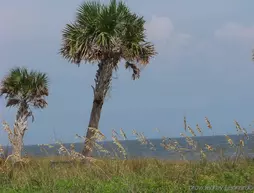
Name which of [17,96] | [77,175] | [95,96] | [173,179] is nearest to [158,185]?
[173,179]

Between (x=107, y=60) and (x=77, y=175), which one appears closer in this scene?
(x=77, y=175)

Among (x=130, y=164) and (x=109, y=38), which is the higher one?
(x=109, y=38)

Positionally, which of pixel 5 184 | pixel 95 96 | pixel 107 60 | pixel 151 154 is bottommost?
pixel 5 184

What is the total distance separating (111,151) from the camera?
10156 millimetres

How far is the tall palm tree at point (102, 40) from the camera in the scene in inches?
797

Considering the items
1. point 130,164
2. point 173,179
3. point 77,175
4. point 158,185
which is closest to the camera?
point 158,185

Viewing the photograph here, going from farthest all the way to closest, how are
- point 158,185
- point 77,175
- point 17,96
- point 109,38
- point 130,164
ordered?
1. point 17,96
2. point 109,38
3. point 130,164
4. point 77,175
5. point 158,185

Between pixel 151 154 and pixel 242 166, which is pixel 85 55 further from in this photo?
pixel 242 166

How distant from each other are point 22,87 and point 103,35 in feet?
35.8

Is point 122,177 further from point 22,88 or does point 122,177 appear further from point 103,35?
point 22,88

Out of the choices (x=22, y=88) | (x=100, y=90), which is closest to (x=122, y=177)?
(x=100, y=90)

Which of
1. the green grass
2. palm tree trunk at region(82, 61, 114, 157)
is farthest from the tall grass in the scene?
palm tree trunk at region(82, 61, 114, 157)

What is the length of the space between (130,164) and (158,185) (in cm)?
317

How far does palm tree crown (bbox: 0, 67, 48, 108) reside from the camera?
28.8 metres
